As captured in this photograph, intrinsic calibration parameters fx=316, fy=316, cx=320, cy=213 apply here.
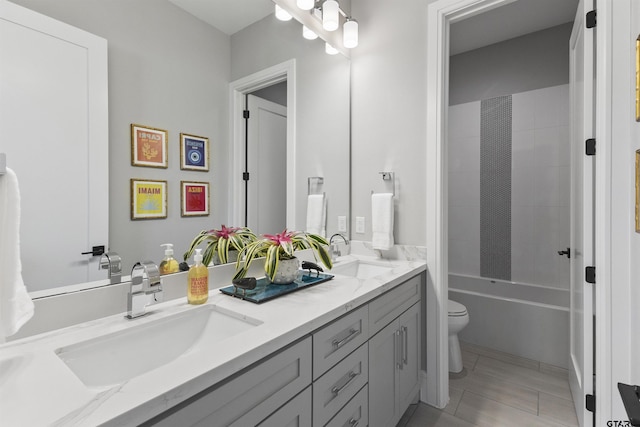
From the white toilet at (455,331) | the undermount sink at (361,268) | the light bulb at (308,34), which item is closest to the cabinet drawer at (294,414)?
the undermount sink at (361,268)

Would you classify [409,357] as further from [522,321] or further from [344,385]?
[522,321]

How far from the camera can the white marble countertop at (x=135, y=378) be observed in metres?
0.54

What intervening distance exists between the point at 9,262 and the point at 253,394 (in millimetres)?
626

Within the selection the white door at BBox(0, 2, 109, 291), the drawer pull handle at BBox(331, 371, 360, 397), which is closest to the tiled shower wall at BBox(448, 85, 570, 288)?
the drawer pull handle at BBox(331, 371, 360, 397)

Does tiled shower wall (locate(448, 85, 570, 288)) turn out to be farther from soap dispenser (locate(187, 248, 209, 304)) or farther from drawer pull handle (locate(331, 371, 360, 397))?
soap dispenser (locate(187, 248, 209, 304))

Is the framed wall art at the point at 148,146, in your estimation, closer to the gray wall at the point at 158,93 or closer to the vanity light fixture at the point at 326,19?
the gray wall at the point at 158,93

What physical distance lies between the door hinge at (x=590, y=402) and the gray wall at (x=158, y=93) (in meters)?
1.88

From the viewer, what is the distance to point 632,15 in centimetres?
121

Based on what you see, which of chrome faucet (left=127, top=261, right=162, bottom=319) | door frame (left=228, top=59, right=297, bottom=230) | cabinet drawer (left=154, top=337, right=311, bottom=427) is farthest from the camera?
door frame (left=228, top=59, right=297, bottom=230)

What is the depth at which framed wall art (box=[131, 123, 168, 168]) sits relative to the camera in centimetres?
106

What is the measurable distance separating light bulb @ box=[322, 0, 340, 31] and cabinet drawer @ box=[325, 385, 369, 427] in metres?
1.88

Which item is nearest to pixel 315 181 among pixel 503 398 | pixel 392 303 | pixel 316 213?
pixel 316 213

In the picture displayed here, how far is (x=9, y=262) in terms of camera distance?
692 millimetres

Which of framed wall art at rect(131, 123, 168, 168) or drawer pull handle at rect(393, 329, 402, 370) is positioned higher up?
framed wall art at rect(131, 123, 168, 168)
